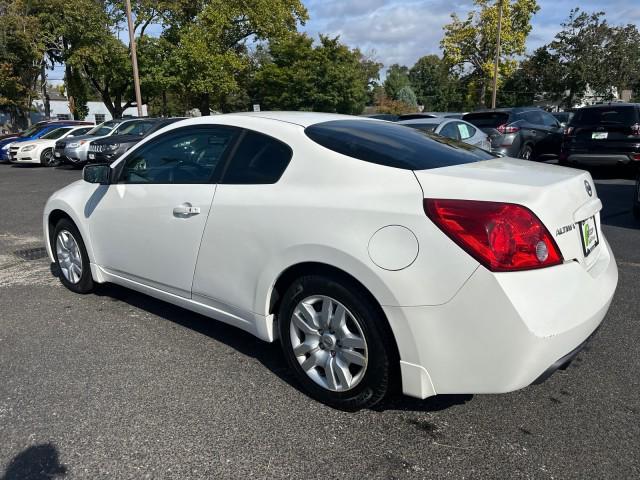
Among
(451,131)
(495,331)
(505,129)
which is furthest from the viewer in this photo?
(505,129)

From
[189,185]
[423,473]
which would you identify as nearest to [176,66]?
[189,185]

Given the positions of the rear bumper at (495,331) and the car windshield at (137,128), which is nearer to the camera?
the rear bumper at (495,331)

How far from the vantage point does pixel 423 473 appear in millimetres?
2320

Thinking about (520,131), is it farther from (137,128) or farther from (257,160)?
(137,128)

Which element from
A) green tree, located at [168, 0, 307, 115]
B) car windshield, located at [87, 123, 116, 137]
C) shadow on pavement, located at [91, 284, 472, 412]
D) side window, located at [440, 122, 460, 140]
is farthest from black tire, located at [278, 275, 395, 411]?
green tree, located at [168, 0, 307, 115]

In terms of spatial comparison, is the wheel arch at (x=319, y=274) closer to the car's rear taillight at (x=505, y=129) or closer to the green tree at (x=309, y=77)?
the car's rear taillight at (x=505, y=129)

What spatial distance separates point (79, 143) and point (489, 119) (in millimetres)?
12356

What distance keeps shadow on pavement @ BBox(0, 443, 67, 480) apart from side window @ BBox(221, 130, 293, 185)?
1.66 metres

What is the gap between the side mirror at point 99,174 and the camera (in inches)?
158

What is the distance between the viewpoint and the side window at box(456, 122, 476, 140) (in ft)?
34.0

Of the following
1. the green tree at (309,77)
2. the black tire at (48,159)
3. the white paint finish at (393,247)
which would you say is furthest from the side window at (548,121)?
the green tree at (309,77)

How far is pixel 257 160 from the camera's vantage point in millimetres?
3104

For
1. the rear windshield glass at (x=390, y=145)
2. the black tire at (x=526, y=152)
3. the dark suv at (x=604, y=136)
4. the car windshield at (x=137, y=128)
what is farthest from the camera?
the car windshield at (x=137, y=128)

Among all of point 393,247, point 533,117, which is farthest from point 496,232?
point 533,117
